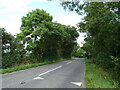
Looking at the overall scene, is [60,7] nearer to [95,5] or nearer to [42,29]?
[95,5]

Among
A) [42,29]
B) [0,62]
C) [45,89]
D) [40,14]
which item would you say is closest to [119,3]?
[45,89]

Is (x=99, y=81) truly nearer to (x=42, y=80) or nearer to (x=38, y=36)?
(x=42, y=80)

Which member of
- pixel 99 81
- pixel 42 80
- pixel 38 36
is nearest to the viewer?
pixel 99 81

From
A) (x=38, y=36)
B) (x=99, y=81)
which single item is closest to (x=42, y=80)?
(x=99, y=81)

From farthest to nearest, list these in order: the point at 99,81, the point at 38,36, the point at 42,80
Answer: the point at 38,36, the point at 42,80, the point at 99,81

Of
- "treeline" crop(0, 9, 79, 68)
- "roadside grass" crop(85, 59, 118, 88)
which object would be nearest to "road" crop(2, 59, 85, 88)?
"roadside grass" crop(85, 59, 118, 88)

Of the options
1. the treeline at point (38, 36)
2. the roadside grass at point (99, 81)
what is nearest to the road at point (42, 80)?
the roadside grass at point (99, 81)

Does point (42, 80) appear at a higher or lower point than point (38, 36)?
lower

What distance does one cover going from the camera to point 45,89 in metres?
6.26

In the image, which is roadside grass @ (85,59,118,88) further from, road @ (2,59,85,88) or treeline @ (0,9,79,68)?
treeline @ (0,9,79,68)

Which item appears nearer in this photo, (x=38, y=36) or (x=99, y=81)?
(x=99, y=81)

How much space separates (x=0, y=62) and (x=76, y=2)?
450 inches

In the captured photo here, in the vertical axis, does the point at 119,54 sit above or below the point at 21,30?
below

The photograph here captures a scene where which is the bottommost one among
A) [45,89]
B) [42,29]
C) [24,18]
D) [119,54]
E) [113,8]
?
[45,89]
